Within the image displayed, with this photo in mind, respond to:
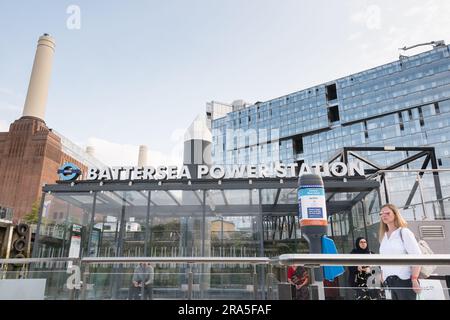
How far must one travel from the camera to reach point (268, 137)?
77.4 meters

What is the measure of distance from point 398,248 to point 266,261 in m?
1.73

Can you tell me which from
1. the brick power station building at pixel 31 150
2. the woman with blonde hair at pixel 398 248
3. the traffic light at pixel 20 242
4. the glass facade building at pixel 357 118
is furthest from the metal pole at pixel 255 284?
the brick power station building at pixel 31 150

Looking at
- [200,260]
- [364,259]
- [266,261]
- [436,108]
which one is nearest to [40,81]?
[200,260]

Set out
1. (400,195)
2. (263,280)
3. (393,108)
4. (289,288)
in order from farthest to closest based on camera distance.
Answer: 1. (393,108)
2. (400,195)
3. (263,280)
4. (289,288)

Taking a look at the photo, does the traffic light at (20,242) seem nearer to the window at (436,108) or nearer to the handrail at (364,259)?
the handrail at (364,259)

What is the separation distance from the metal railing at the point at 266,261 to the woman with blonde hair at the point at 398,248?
1.33 feet

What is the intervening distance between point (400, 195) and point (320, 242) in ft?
Result: 27.5

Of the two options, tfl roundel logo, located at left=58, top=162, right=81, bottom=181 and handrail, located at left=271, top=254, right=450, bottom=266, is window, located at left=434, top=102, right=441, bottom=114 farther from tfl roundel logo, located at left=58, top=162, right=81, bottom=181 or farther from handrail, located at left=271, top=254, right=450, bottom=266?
handrail, located at left=271, top=254, right=450, bottom=266

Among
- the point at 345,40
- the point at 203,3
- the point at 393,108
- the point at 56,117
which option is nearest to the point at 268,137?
the point at 393,108

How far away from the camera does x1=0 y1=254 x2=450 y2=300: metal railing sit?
2375 mm

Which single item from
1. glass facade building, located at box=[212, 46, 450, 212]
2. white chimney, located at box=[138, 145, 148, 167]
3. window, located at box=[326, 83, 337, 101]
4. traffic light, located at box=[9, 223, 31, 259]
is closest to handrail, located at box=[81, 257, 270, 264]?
traffic light, located at box=[9, 223, 31, 259]

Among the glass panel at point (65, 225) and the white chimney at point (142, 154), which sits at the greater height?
the white chimney at point (142, 154)

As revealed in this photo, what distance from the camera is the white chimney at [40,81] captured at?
214 ft
